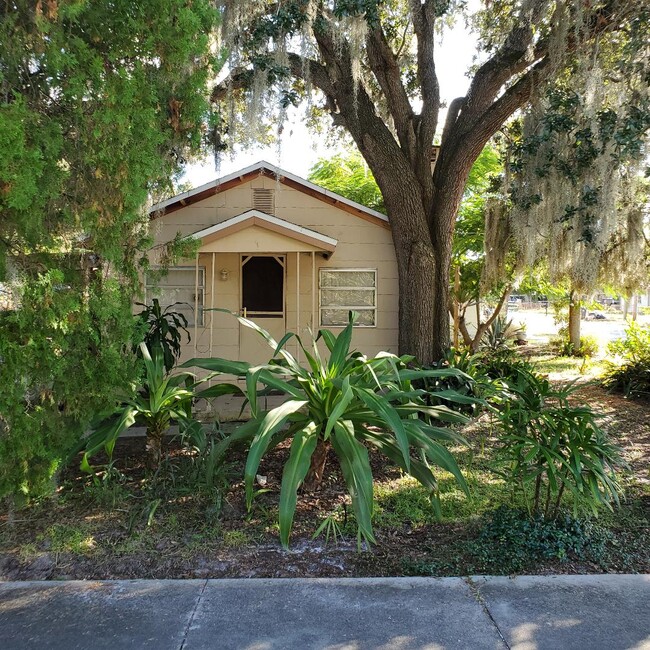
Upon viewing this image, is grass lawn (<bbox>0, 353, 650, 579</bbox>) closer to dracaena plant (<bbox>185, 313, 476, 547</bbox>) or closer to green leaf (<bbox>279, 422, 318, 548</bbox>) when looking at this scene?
dracaena plant (<bbox>185, 313, 476, 547</bbox>)

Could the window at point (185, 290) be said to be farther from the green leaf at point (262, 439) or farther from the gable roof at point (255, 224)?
the green leaf at point (262, 439)

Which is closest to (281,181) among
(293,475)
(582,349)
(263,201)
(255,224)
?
(263,201)

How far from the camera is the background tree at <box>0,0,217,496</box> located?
323 centimetres

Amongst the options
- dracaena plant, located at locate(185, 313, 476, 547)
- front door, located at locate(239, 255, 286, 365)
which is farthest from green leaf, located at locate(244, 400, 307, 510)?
front door, located at locate(239, 255, 286, 365)

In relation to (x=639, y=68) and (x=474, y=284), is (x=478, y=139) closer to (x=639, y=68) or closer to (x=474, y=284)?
(x=639, y=68)

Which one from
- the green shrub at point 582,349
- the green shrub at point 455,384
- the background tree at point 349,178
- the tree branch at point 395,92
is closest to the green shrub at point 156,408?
the green shrub at point 455,384

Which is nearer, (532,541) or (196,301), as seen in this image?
(532,541)

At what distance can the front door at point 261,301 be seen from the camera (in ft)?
31.3

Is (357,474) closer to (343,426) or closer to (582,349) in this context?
(343,426)

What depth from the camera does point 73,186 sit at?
3.54 meters

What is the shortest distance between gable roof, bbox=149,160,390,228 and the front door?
1185 millimetres

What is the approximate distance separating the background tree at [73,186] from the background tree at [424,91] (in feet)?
10.5

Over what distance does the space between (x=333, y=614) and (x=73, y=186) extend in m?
2.98

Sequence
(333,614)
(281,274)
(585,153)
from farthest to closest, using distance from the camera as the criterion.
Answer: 1. (281,274)
2. (585,153)
3. (333,614)
